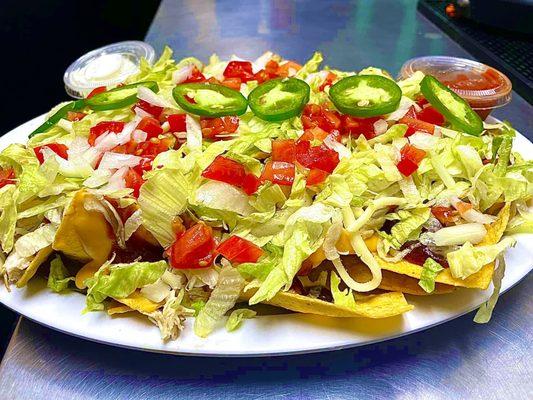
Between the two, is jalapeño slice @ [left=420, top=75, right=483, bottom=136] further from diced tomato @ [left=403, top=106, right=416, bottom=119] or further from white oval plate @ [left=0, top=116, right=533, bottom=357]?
white oval plate @ [left=0, top=116, right=533, bottom=357]

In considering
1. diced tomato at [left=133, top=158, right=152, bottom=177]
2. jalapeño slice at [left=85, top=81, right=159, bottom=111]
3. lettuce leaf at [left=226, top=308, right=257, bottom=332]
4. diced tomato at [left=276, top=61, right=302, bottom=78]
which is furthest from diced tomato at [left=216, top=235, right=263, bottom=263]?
diced tomato at [left=276, top=61, right=302, bottom=78]

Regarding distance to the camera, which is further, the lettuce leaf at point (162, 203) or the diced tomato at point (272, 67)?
the diced tomato at point (272, 67)

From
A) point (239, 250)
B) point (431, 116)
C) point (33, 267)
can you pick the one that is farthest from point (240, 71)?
point (33, 267)

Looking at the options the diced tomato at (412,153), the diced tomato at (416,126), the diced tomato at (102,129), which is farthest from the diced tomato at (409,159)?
the diced tomato at (102,129)

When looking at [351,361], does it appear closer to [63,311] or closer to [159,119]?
[63,311]

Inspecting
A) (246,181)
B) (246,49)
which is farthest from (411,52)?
(246,181)

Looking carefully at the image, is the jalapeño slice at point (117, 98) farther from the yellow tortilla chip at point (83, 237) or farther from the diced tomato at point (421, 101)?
the diced tomato at point (421, 101)

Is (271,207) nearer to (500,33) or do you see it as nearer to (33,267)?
(33,267)
